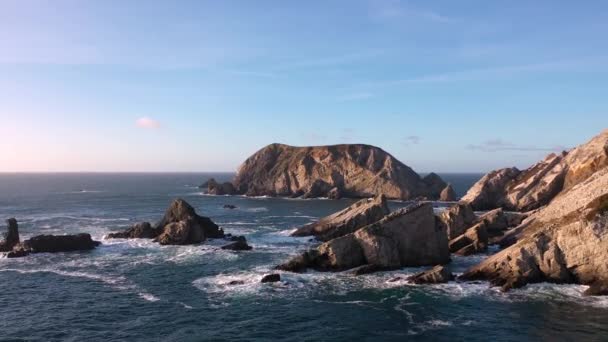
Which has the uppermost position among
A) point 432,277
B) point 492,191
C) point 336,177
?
point 336,177

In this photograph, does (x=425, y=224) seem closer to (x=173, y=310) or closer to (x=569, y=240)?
(x=569, y=240)

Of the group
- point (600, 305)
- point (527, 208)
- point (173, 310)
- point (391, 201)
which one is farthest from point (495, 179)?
point (173, 310)

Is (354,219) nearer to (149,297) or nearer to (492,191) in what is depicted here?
(149,297)

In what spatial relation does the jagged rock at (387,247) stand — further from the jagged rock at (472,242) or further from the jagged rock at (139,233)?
the jagged rock at (139,233)

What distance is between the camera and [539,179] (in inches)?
4318

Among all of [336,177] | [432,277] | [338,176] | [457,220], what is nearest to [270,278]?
[432,277]

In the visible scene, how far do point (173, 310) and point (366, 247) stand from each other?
23.8m

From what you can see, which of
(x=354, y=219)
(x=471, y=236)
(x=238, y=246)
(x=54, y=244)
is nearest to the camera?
(x=471, y=236)

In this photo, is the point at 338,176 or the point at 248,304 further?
the point at 338,176

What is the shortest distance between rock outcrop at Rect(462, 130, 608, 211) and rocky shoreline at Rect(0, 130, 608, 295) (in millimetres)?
259

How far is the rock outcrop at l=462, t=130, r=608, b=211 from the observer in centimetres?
8831

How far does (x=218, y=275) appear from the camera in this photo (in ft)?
192

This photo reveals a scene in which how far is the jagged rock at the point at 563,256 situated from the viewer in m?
49.2

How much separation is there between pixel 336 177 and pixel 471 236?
110 m
